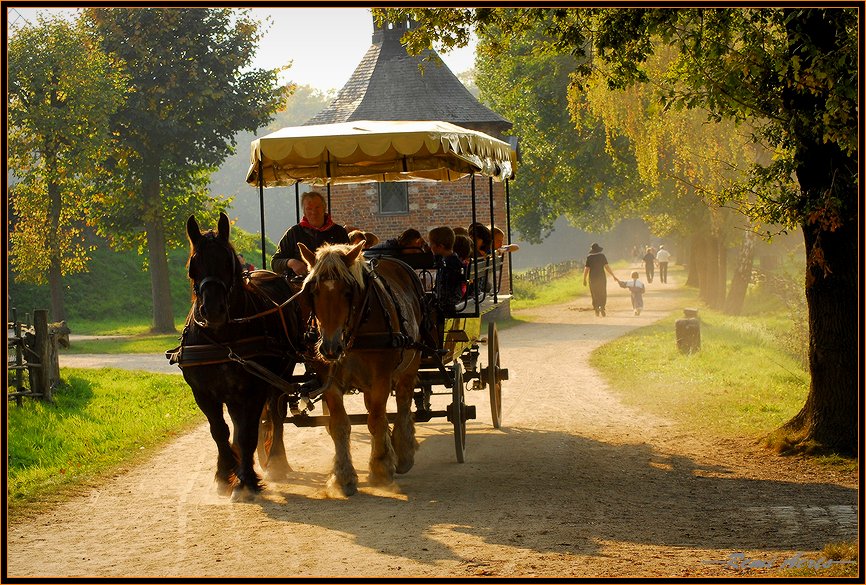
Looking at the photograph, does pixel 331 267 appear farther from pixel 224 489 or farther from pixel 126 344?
pixel 126 344

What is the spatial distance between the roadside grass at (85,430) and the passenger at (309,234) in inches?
Answer: 105

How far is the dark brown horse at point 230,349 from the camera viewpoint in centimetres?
814

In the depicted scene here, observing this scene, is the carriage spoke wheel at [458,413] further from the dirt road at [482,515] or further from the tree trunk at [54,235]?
the tree trunk at [54,235]

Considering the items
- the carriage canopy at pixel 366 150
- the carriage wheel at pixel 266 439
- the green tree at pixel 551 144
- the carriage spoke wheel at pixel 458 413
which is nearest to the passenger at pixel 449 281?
the carriage spoke wheel at pixel 458 413

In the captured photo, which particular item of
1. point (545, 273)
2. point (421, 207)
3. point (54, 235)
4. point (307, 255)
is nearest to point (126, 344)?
point (54, 235)

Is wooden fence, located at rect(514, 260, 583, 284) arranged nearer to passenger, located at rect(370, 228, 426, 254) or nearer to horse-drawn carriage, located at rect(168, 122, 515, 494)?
Result: passenger, located at rect(370, 228, 426, 254)

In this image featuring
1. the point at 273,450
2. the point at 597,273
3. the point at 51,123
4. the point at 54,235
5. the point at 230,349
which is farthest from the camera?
the point at 597,273

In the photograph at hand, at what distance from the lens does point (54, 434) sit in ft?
40.4

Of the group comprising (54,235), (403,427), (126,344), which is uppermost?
(54,235)

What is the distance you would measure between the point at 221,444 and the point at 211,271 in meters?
1.46

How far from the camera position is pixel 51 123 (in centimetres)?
2752

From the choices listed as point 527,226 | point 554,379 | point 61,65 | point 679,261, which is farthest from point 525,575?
point 679,261

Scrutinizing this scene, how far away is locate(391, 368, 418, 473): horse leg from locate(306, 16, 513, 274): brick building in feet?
65.9

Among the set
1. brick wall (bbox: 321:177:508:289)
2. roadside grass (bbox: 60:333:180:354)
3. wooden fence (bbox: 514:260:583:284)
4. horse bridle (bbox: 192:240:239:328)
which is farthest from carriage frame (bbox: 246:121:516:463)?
wooden fence (bbox: 514:260:583:284)
